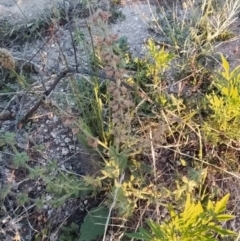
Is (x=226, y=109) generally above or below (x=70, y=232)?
above

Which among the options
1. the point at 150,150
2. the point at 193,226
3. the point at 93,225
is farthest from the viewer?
the point at 150,150

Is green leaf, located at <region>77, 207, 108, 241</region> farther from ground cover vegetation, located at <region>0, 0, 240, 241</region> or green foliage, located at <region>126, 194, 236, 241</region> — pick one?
green foliage, located at <region>126, 194, 236, 241</region>

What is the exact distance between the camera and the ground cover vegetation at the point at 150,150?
147 cm

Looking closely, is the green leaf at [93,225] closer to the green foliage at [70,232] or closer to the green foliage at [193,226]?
the green foliage at [70,232]

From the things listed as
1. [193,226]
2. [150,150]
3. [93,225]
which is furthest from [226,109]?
[93,225]

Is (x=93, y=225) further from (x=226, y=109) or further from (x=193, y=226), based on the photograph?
(x=226, y=109)

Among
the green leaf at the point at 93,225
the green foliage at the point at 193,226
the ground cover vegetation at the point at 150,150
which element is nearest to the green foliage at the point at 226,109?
the ground cover vegetation at the point at 150,150

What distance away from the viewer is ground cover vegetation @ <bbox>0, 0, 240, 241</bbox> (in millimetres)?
1474

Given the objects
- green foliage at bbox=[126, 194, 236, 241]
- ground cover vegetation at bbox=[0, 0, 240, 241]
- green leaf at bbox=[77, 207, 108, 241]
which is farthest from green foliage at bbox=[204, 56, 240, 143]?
green leaf at bbox=[77, 207, 108, 241]

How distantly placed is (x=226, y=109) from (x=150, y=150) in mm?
301

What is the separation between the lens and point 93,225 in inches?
63.1

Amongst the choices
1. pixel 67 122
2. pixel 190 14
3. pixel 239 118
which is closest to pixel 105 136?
pixel 67 122

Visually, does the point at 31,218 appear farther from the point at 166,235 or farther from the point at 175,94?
the point at 175,94

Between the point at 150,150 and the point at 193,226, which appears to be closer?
the point at 193,226
